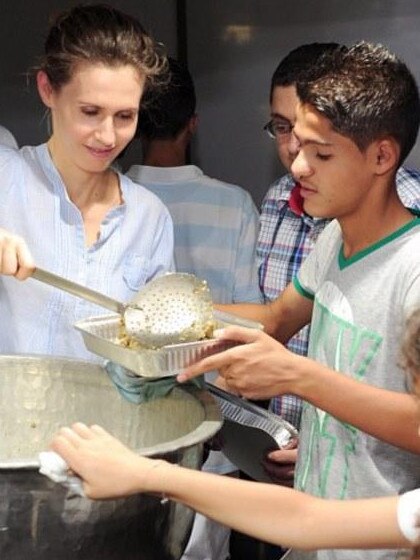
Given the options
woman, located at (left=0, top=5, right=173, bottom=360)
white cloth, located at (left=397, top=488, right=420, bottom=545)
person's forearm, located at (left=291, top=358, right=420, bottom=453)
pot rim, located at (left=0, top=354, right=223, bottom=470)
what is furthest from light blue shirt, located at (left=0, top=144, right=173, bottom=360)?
white cloth, located at (left=397, top=488, right=420, bottom=545)

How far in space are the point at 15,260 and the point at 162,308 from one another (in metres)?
0.19

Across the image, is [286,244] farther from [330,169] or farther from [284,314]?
[330,169]

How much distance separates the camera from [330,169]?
1.32m

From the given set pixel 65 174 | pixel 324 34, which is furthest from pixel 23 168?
pixel 324 34

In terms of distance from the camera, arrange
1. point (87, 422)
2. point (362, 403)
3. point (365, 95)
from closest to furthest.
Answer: point (362, 403) < point (365, 95) < point (87, 422)

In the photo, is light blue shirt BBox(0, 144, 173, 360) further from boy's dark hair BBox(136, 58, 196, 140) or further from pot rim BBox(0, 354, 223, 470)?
boy's dark hair BBox(136, 58, 196, 140)

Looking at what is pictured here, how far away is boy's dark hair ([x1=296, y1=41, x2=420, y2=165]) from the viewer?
1312 millimetres

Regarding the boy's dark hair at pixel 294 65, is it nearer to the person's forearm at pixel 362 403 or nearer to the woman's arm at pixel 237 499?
the person's forearm at pixel 362 403

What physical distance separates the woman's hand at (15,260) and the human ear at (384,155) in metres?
0.42

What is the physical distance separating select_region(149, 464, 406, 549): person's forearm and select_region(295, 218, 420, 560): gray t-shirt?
0.22m

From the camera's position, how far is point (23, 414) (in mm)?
1469

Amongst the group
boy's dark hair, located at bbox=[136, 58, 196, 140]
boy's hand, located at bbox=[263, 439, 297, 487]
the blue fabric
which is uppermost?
boy's dark hair, located at bbox=[136, 58, 196, 140]

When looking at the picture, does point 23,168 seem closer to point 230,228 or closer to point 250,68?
point 230,228

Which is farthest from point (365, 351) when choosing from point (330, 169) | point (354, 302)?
point (330, 169)
